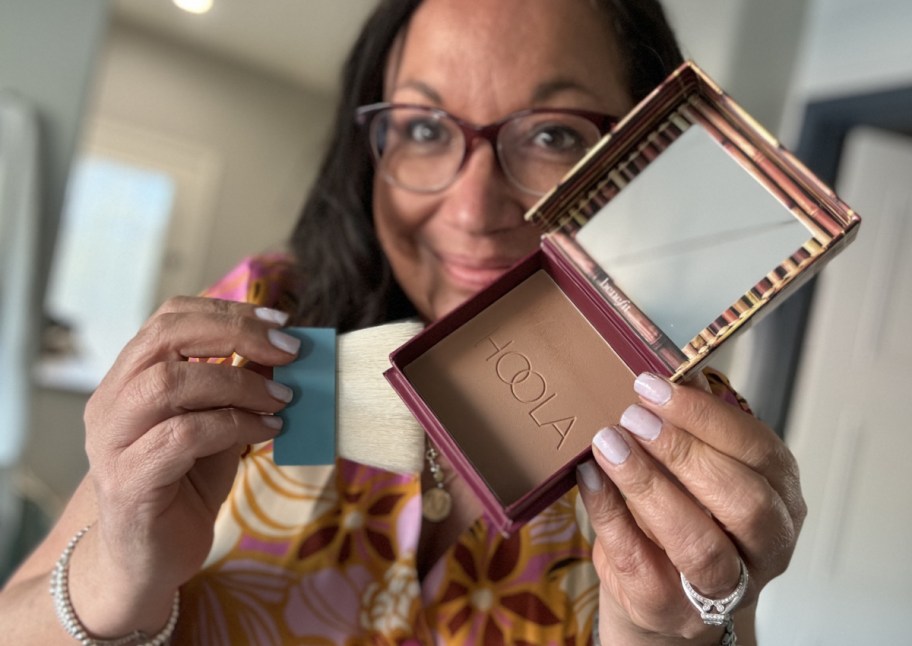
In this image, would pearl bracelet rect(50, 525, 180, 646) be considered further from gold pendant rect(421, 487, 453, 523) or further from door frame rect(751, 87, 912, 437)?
door frame rect(751, 87, 912, 437)

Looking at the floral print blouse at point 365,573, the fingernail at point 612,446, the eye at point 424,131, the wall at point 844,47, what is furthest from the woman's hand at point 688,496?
the wall at point 844,47

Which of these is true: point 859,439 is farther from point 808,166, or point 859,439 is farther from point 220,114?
point 220,114

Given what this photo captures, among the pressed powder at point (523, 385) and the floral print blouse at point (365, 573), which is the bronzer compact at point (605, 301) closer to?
the pressed powder at point (523, 385)

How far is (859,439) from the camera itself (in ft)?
1.73

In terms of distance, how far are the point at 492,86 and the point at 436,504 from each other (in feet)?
0.89

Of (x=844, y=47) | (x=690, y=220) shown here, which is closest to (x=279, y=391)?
(x=690, y=220)

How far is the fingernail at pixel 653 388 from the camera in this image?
258 millimetres

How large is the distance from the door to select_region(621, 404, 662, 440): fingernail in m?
0.18

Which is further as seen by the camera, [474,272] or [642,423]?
[474,272]

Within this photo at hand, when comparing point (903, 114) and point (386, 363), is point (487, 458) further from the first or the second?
point (903, 114)

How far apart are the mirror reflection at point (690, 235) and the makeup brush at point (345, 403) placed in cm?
12

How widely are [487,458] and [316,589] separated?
0.19 meters

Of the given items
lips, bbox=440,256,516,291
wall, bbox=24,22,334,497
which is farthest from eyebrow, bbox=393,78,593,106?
wall, bbox=24,22,334,497

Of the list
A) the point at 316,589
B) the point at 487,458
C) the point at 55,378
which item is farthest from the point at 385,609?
the point at 55,378
